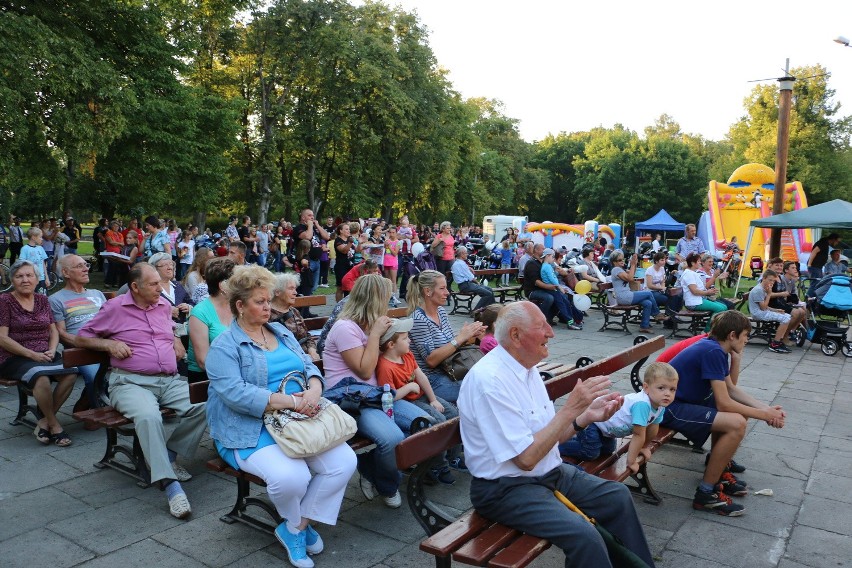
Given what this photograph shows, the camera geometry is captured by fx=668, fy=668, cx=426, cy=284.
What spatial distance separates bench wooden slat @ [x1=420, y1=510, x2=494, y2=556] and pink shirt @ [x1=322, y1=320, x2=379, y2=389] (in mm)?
1542

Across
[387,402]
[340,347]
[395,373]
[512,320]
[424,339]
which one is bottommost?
[387,402]

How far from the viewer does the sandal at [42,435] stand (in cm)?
503

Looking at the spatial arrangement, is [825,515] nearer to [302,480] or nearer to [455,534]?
[455,534]

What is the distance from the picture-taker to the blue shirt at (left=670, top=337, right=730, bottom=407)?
4.42 m

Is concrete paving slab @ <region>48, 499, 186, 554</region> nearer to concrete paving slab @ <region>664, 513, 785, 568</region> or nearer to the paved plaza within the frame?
the paved plaza

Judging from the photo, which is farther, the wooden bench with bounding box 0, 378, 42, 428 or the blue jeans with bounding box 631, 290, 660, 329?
the blue jeans with bounding box 631, 290, 660, 329

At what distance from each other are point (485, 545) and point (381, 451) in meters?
1.30

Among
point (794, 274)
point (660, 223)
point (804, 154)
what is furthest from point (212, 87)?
point (804, 154)

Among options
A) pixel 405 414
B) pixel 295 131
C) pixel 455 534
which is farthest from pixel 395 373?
pixel 295 131

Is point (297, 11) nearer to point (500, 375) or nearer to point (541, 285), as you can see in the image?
point (541, 285)

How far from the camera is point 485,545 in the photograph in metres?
2.80

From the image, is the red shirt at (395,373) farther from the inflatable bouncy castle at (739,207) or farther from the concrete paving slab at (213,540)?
the inflatable bouncy castle at (739,207)

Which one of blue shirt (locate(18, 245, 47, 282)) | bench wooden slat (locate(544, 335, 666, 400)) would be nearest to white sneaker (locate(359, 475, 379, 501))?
bench wooden slat (locate(544, 335, 666, 400))

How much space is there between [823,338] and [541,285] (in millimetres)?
4415
